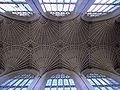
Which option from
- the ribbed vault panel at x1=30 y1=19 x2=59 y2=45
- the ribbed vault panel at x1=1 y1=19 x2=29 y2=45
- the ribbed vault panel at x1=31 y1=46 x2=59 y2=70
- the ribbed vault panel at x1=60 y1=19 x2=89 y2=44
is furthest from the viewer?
the ribbed vault panel at x1=31 y1=46 x2=59 y2=70

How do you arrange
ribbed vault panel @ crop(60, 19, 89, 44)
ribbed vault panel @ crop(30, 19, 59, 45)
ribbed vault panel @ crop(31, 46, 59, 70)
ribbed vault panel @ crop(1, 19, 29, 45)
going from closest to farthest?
ribbed vault panel @ crop(1, 19, 29, 45), ribbed vault panel @ crop(30, 19, 59, 45), ribbed vault panel @ crop(60, 19, 89, 44), ribbed vault panel @ crop(31, 46, 59, 70)

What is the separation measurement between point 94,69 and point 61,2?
9780 mm

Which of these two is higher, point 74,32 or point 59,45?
point 74,32

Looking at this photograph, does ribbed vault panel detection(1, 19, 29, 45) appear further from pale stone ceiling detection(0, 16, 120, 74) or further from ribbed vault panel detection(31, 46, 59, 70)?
ribbed vault panel detection(31, 46, 59, 70)


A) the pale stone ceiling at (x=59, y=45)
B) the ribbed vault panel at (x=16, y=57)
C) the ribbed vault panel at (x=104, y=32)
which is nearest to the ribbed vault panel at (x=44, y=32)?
the pale stone ceiling at (x=59, y=45)

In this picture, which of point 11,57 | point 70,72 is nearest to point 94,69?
point 70,72

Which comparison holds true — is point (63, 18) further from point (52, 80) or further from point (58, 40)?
point (52, 80)

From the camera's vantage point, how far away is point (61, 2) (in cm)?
968

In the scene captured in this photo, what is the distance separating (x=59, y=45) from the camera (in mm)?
14242

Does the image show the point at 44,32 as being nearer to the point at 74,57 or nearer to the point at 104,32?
the point at 74,57

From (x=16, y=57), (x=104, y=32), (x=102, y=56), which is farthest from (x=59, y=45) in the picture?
(x=104, y=32)

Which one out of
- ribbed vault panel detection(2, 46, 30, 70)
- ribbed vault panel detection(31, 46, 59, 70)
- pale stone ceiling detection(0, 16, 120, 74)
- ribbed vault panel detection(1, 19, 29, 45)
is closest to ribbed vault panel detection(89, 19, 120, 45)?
pale stone ceiling detection(0, 16, 120, 74)

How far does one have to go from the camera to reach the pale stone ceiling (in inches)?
527

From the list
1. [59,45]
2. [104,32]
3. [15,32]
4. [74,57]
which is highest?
[15,32]
